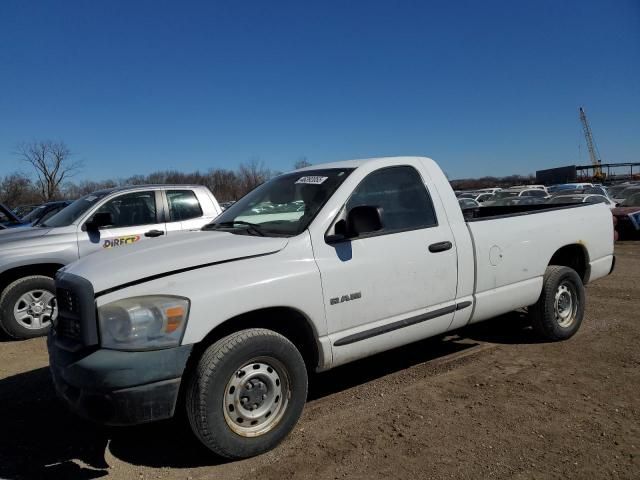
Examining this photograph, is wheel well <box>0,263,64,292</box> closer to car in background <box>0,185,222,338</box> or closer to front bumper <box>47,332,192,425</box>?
car in background <box>0,185,222,338</box>

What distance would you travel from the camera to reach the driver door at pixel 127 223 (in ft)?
21.2

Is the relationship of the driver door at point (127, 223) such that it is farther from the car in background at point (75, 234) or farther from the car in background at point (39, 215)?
the car in background at point (39, 215)

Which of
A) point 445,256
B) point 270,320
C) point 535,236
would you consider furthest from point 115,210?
point 535,236

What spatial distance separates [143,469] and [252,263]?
1.46 m

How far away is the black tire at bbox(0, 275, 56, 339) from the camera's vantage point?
593 cm

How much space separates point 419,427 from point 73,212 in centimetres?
573

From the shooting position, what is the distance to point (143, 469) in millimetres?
3021

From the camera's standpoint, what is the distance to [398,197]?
13.2 ft

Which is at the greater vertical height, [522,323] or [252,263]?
[252,263]

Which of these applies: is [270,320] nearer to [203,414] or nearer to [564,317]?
[203,414]

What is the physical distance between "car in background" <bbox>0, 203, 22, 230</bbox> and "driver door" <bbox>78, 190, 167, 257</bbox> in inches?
180

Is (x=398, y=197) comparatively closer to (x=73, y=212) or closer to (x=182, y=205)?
(x=182, y=205)

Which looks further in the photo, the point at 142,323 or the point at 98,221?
the point at 98,221

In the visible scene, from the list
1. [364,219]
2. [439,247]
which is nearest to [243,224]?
[364,219]
